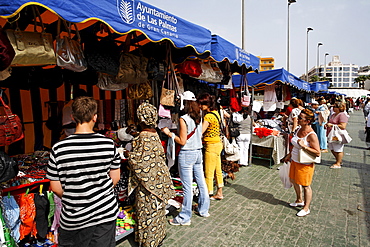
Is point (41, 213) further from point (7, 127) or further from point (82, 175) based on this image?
point (82, 175)

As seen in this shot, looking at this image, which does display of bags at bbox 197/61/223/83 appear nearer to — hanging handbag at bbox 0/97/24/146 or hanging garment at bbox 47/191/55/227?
hanging garment at bbox 47/191/55/227

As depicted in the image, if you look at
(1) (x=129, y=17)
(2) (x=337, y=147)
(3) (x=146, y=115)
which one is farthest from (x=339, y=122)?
(1) (x=129, y=17)

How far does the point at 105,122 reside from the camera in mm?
6043

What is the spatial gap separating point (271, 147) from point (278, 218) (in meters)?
3.51

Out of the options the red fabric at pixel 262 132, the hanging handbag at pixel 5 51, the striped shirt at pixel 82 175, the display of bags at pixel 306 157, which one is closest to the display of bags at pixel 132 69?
the hanging handbag at pixel 5 51

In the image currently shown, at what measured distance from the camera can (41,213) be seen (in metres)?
2.94

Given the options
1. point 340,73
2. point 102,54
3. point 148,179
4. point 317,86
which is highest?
point 340,73

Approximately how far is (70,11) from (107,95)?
4.08m

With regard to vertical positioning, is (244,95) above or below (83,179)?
above

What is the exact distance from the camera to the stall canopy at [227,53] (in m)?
4.66

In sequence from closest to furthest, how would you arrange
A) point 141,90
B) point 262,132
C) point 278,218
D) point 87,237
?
point 87,237 < point 278,218 < point 141,90 < point 262,132

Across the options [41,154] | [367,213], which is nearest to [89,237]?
[41,154]

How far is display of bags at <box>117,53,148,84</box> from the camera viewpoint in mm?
3776

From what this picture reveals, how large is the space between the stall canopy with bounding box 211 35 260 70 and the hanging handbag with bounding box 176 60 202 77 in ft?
1.93
